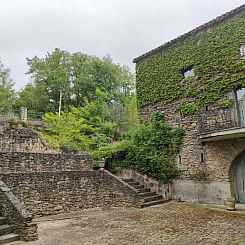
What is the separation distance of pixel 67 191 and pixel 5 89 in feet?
54.0

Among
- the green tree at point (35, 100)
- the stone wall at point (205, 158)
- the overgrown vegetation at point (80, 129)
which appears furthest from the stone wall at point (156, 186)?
the green tree at point (35, 100)

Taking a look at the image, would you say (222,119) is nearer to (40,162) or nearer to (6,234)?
(40,162)

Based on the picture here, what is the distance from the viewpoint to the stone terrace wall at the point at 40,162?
9.69 metres

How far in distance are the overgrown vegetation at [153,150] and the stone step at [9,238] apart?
23.7ft

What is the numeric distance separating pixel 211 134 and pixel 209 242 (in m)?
5.28

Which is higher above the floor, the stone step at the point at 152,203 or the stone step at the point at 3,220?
the stone step at the point at 3,220

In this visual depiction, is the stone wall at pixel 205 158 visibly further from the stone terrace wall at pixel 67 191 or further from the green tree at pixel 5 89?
the green tree at pixel 5 89

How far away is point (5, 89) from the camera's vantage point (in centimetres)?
2269

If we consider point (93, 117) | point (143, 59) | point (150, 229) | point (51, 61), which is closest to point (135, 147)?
point (143, 59)

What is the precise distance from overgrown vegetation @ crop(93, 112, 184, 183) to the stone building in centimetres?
38

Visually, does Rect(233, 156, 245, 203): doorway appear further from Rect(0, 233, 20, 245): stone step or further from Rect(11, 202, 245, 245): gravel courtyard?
Rect(0, 233, 20, 245): stone step

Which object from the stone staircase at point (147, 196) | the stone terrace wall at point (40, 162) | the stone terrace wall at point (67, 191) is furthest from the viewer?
the stone staircase at point (147, 196)

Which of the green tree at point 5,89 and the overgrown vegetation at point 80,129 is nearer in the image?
the overgrown vegetation at point 80,129

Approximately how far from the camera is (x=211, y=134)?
10.0 metres
